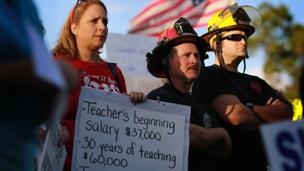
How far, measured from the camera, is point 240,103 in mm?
4426

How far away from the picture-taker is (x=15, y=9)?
2.04 m

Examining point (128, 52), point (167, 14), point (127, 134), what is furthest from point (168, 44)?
point (167, 14)

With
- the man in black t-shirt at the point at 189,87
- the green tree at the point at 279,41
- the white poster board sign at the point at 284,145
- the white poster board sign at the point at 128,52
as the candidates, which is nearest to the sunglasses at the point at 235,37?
the man in black t-shirt at the point at 189,87

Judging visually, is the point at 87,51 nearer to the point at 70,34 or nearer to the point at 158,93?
the point at 70,34

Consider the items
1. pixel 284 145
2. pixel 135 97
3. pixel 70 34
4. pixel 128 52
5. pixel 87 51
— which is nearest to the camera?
pixel 284 145

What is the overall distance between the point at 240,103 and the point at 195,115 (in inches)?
11.8

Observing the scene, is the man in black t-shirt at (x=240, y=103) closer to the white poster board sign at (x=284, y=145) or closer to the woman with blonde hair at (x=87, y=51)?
the woman with blonde hair at (x=87, y=51)

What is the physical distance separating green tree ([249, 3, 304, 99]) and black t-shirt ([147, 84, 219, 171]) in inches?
843

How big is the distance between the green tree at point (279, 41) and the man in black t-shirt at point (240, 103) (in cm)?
2093

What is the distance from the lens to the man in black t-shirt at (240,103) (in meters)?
4.41

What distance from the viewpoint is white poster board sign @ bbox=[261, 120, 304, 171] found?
7.95 feet

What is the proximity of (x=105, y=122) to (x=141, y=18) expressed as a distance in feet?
24.6

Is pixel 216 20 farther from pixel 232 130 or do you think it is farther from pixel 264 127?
pixel 264 127

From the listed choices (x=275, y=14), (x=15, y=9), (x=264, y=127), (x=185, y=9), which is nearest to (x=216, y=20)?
(x=264, y=127)
